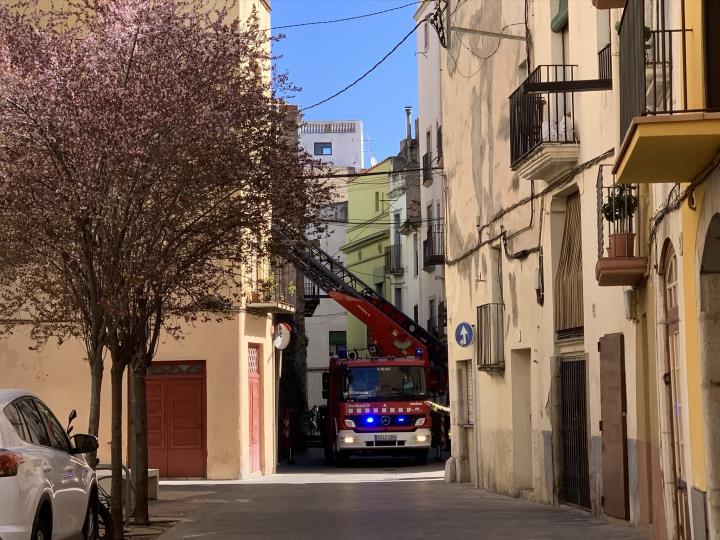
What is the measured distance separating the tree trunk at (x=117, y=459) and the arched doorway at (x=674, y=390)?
6.06 metres

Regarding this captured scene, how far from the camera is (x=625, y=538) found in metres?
14.5

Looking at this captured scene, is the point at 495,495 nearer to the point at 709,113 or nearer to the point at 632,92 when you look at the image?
the point at 632,92

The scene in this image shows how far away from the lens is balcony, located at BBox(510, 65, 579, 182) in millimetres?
18172

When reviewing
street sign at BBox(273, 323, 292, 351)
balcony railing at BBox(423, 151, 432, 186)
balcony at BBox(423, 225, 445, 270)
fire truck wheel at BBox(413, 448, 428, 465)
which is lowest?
fire truck wheel at BBox(413, 448, 428, 465)

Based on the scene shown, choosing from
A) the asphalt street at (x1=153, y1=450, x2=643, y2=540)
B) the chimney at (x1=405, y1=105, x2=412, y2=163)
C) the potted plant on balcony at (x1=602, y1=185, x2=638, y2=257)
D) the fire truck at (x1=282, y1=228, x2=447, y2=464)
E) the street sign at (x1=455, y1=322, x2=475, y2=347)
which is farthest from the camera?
the chimney at (x1=405, y1=105, x2=412, y2=163)

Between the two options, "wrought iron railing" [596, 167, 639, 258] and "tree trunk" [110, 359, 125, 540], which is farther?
"tree trunk" [110, 359, 125, 540]

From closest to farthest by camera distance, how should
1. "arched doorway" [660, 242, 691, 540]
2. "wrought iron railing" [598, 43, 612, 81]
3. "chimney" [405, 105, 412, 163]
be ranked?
"arched doorway" [660, 242, 691, 540]
"wrought iron railing" [598, 43, 612, 81]
"chimney" [405, 105, 412, 163]

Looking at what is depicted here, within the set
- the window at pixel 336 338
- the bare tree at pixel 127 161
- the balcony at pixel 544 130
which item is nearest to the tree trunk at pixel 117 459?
the bare tree at pixel 127 161

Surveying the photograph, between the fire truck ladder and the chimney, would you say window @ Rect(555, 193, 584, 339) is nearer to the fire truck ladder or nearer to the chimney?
the fire truck ladder

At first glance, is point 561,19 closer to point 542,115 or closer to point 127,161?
point 542,115

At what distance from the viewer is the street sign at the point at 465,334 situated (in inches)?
987

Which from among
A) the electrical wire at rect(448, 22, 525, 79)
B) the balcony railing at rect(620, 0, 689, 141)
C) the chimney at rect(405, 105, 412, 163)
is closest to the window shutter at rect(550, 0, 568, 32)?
the electrical wire at rect(448, 22, 525, 79)

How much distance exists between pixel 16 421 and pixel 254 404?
896 inches

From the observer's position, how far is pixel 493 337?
2358cm
